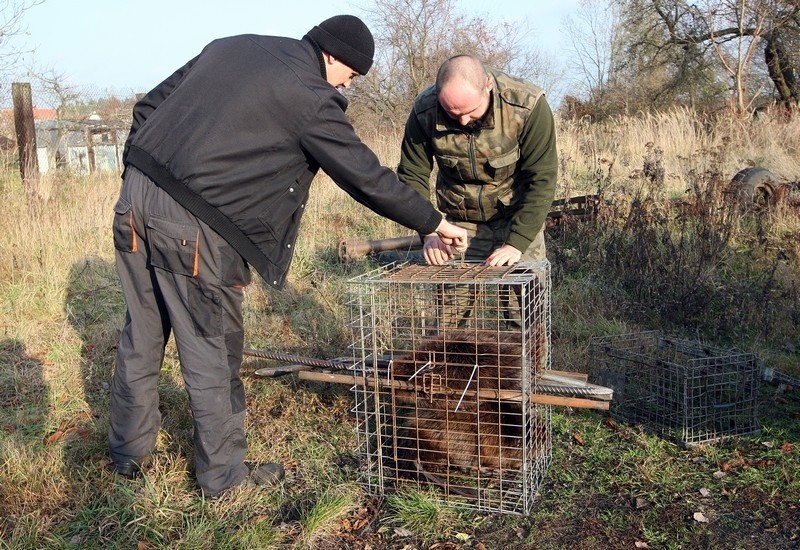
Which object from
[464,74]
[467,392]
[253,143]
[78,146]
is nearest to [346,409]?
[467,392]

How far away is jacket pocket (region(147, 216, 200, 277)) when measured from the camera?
10.1 ft

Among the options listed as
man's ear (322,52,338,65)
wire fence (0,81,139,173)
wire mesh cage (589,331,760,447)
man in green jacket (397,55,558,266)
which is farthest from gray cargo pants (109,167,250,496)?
wire fence (0,81,139,173)

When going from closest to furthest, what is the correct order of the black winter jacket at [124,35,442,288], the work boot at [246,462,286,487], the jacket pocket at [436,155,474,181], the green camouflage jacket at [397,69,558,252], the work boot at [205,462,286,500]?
the black winter jacket at [124,35,442,288]
the work boot at [205,462,286,500]
the work boot at [246,462,286,487]
the green camouflage jacket at [397,69,558,252]
the jacket pocket at [436,155,474,181]

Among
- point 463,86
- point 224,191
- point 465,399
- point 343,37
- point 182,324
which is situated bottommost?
point 465,399

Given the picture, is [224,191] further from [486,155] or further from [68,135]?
[68,135]

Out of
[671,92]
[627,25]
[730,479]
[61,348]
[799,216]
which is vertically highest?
[627,25]

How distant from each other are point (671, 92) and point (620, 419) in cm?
1803

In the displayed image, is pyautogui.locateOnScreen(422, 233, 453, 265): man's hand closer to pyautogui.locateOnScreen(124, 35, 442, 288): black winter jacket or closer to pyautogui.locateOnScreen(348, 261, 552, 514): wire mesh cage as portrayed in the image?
pyautogui.locateOnScreen(348, 261, 552, 514): wire mesh cage

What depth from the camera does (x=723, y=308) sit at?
599cm

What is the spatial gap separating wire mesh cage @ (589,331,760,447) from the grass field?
13 cm

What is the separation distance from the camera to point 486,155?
13.8 feet

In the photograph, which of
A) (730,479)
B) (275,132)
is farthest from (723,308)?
(275,132)

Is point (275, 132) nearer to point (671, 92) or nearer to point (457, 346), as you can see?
point (457, 346)

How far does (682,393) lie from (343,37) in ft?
10.2
